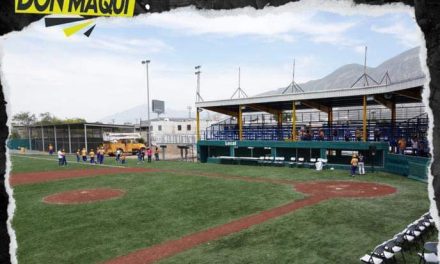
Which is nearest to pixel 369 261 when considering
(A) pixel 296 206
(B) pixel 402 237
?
(B) pixel 402 237

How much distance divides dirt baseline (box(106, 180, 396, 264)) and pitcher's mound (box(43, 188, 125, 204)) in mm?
7920

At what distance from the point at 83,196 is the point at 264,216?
32.5 ft

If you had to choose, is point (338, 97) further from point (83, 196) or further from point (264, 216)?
point (83, 196)

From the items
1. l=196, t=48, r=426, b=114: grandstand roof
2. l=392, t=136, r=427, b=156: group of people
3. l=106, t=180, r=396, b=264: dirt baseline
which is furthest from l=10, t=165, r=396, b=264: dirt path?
l=196, t=48, r=426, b=114: grandstand roof

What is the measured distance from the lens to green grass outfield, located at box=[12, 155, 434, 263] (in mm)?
9086

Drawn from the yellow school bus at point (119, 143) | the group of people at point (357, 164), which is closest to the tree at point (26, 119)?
the yellow school bus at point (119, 143)

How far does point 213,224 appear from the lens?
39.0 ft

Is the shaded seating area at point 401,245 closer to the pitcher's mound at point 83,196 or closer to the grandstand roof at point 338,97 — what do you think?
the grandstand roof at point 338,97

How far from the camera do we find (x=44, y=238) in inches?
420

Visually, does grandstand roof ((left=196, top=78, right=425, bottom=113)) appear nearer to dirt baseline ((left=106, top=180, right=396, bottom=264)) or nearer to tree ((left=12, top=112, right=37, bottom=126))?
dirt baseline ((left=106, top=180, right=396, bottom=264))

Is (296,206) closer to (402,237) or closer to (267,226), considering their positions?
(267,226)

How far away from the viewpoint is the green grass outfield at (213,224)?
358 inches

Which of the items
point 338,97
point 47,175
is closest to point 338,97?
point 338,97

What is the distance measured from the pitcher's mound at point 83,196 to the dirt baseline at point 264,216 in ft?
26.0
